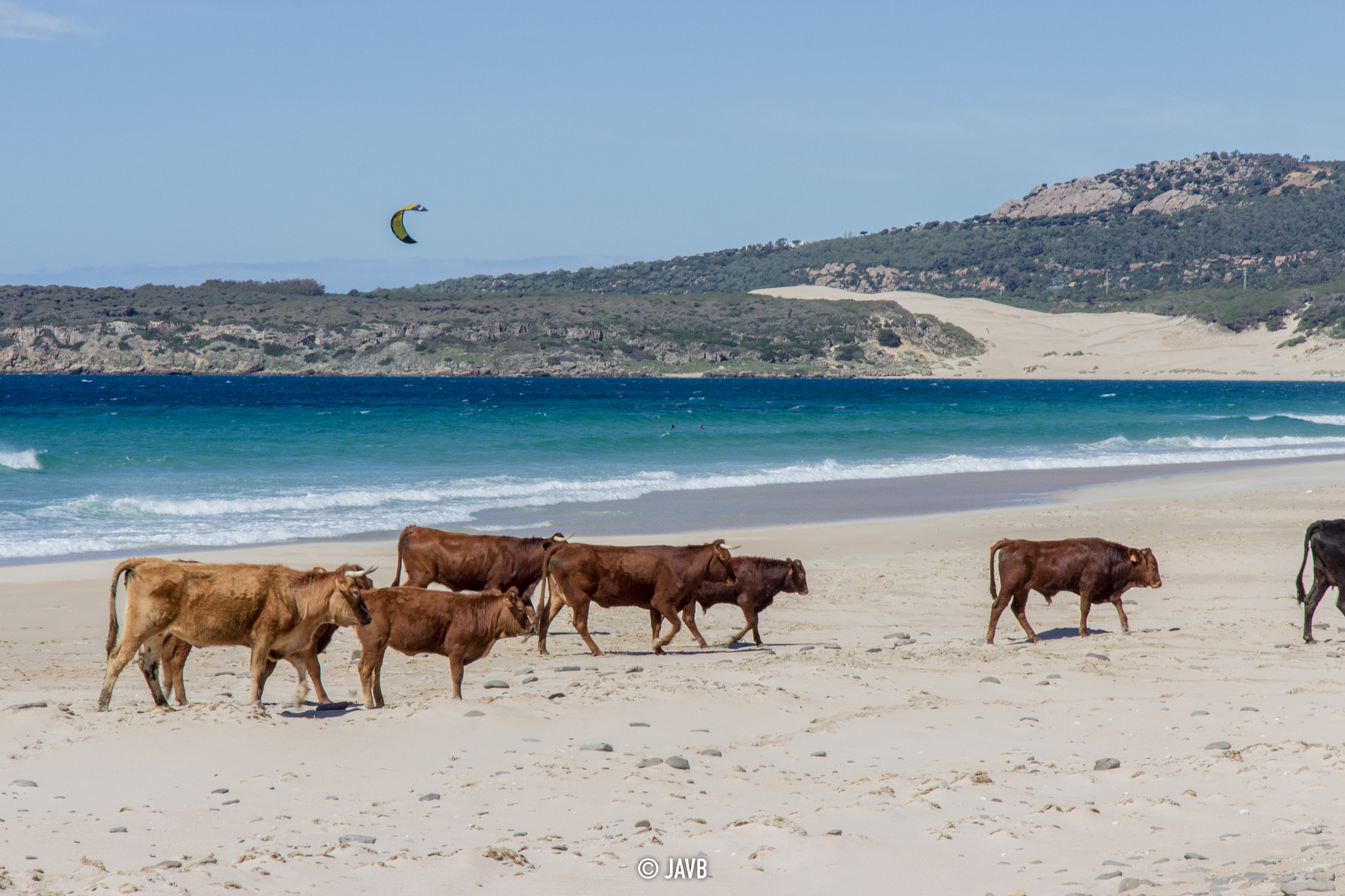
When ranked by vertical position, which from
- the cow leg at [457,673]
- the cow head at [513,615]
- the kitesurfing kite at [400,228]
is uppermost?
the kitesurfing kite at [400,228]

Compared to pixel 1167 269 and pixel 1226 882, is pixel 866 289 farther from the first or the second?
pixel 1226 882

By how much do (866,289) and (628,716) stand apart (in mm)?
193880

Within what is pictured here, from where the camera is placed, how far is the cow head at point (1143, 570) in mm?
11945

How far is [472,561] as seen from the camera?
470 inches

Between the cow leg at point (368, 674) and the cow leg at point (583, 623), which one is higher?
the cow leg at point (368, 674)

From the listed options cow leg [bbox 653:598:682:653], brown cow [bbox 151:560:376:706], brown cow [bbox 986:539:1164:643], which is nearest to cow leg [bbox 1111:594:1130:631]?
brown cow [bbox 986:539:1164:643]

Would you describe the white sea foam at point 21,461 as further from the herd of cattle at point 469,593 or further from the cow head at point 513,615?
the cow head at point 513,615

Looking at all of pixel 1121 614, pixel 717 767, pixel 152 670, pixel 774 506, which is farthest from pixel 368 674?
pixel 774 506

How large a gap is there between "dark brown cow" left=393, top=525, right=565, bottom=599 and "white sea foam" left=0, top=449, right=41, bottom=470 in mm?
21244

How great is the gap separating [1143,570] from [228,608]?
8812 mm

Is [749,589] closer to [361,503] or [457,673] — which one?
[457,673]

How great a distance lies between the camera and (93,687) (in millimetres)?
8859

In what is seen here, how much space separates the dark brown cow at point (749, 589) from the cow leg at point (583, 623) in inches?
25.2

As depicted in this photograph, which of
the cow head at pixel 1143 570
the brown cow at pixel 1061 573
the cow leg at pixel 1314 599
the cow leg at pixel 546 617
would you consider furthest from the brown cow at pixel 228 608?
the cow leg at pixel 1314 599
